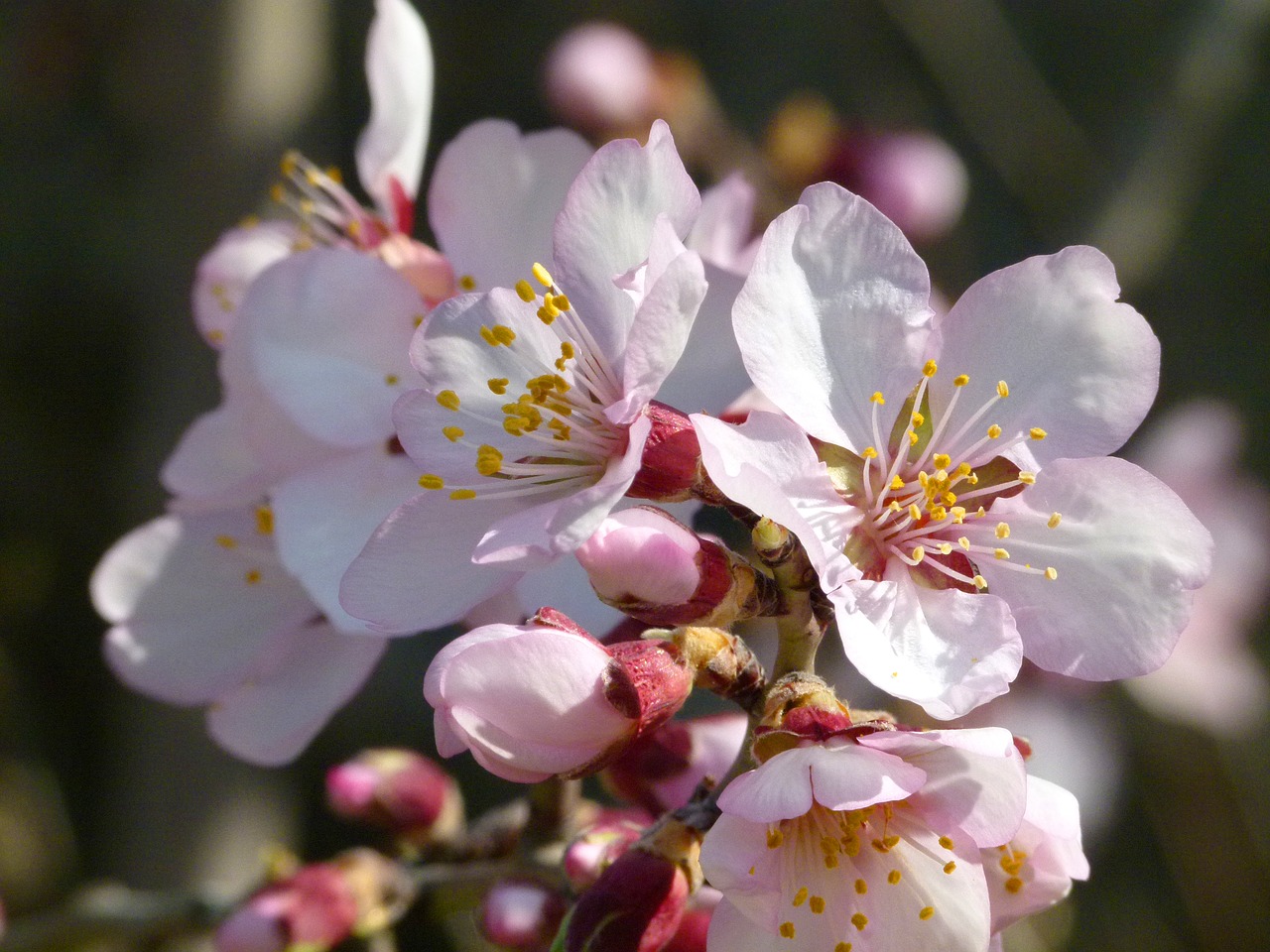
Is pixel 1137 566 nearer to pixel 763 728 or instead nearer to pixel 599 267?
→ pixel 763 728

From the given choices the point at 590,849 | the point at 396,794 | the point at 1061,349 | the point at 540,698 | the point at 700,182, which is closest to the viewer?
the point at 540,698

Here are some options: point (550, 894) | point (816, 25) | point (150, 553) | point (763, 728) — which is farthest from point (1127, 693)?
point (816, 25)

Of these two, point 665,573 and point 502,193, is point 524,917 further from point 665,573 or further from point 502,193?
point 502,193

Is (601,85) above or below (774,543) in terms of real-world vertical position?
above

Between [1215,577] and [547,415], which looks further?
[1215,577]

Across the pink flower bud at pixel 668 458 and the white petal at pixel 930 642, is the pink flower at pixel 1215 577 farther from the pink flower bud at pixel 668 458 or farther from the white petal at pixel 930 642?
the pink flower bud at pixel 668 458

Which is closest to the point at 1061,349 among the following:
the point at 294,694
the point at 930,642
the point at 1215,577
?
the point at 930,642
